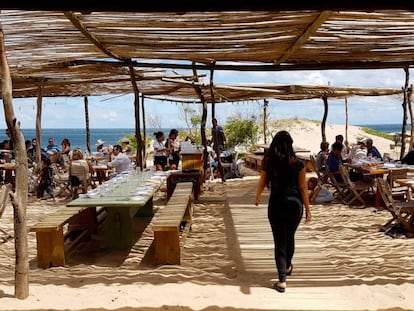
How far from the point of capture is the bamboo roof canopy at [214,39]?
4.61 m

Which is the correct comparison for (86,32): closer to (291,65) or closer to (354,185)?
(291,65)

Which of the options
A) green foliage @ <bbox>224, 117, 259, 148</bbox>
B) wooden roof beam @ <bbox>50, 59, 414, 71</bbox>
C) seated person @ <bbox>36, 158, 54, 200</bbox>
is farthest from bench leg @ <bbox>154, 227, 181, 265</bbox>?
green foliage @ <bbox>224, 117, 259, 148</bbox>

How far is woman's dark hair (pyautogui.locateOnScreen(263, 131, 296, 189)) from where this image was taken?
13.9ft

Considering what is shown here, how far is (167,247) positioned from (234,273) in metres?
0.76

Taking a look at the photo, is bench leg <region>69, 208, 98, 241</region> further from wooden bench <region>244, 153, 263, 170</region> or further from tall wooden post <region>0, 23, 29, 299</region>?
wooden bench <region>244, 153, 263, 170</region>

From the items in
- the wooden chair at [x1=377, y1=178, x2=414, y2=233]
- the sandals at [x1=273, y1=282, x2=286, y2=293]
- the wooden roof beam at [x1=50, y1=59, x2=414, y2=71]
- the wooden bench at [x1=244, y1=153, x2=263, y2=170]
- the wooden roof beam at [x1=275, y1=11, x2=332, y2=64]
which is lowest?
the wooden bench at [x1=244, y1=153, x2=263, y2=170]

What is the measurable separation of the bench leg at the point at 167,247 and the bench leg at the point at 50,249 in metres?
1.01

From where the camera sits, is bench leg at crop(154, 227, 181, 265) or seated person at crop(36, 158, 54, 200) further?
seated person at crop(36, 158, 54, 200)

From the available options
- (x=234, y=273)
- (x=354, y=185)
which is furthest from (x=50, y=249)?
(x=354, y=185)

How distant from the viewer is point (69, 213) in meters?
5.73

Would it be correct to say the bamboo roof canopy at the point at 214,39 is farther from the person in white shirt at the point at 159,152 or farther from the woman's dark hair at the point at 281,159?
the person in white shirt at the point at 159,152

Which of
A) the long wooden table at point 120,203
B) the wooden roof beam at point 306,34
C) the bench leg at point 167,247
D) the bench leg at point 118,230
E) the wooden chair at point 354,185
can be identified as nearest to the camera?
the wooden roof beam at point 306,34

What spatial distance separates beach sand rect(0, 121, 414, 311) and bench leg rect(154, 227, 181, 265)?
0.11 m

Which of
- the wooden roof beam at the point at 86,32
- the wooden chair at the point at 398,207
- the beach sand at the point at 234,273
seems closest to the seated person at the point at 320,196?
the beach sand at the point at 234,273
